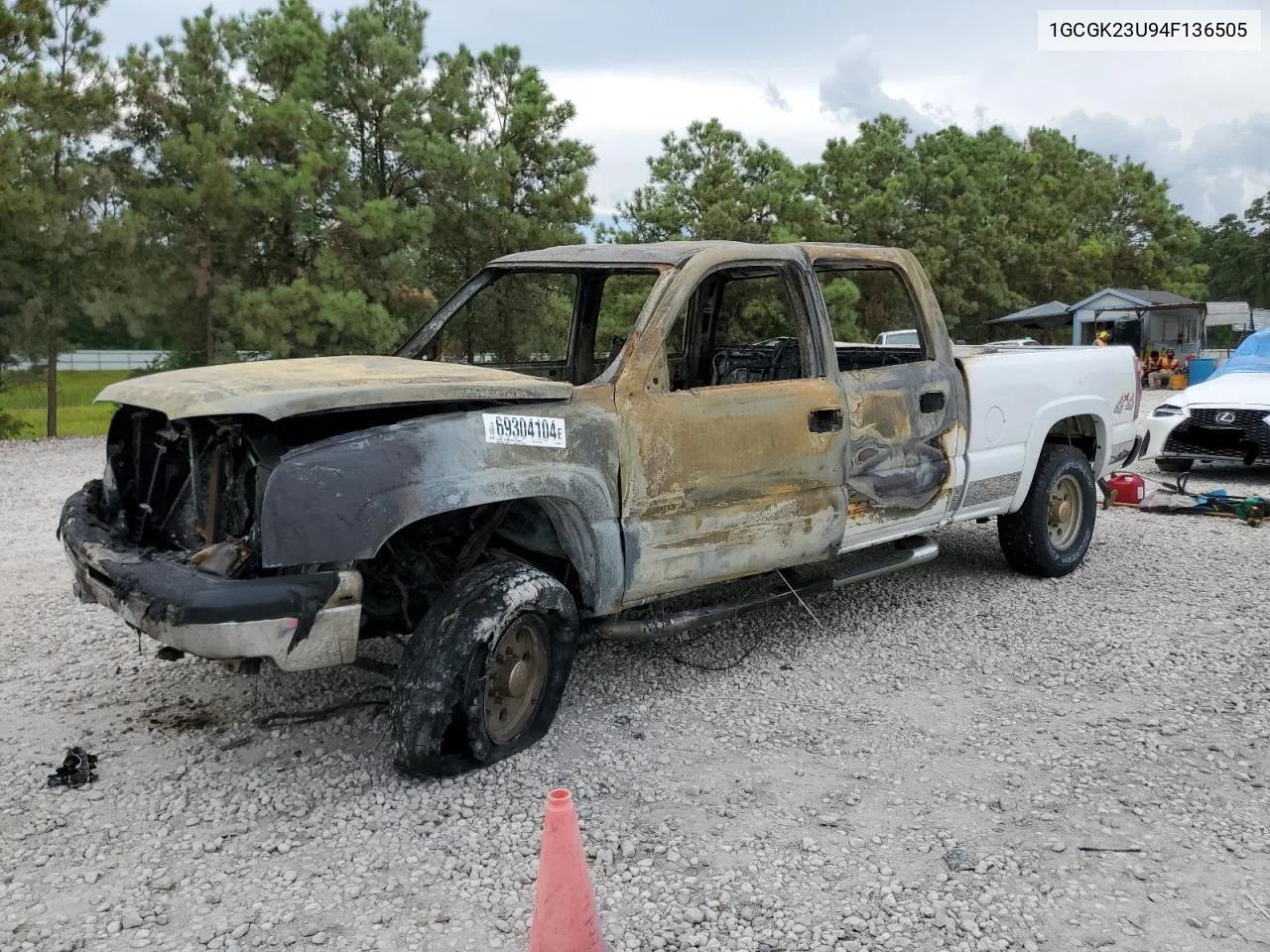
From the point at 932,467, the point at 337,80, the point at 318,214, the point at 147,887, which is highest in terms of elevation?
the point at 337,80

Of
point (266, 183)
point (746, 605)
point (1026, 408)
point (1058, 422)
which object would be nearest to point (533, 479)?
point (746, 605)

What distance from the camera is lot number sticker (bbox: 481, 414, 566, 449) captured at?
11.8 feet

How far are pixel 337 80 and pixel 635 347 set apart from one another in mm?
15411

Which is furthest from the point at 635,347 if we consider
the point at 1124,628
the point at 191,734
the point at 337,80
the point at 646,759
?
the point at 337,80

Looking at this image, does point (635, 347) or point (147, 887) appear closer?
point (147, 887)

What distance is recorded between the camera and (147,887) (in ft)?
9.84

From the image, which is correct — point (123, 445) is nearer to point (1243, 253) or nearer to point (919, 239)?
point (919, 239)

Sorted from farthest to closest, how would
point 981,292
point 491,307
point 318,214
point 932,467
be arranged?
point 981,292
point 318,214
point 491,307
point 932,467

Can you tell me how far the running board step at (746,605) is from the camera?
4246 mm

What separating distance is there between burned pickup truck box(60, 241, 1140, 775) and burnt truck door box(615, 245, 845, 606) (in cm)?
1

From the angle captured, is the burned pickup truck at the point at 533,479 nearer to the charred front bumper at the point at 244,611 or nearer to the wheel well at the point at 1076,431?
the charred front bumper at the point at 244,611

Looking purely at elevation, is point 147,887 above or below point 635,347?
below

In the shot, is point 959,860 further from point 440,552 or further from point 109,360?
point 109,360

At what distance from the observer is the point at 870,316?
2381 centimetres
